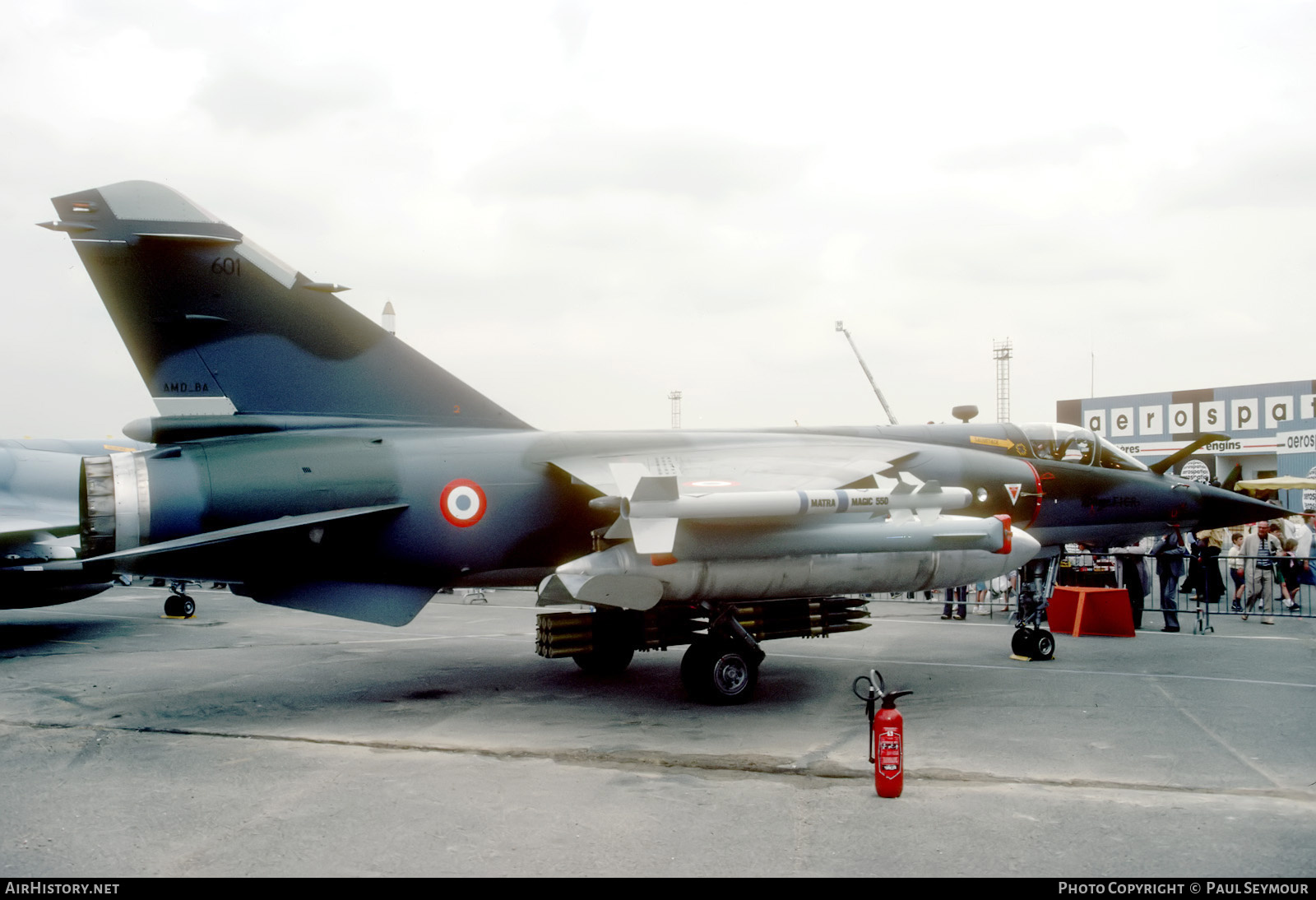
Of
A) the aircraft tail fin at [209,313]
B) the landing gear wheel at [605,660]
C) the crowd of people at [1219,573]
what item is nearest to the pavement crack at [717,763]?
the aircraft tail fin at [209,313]

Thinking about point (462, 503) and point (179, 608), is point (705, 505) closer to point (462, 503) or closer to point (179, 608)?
point (462, 503)

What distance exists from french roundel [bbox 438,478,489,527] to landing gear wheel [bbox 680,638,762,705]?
2.43 meters

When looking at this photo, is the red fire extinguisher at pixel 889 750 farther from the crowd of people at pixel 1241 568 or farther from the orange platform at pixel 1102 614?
the crowd of people at pixel 1241 568

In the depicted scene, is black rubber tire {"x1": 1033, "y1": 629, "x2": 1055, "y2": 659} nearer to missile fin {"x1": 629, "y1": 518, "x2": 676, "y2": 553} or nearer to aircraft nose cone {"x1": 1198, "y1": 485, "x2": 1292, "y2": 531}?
aircraft nose cone {"x1": 1198, "y1": 485, "x2": 1292, "y2": 531}

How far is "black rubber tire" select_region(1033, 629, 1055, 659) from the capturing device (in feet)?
36.3

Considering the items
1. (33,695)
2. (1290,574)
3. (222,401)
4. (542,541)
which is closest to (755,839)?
(542,541)

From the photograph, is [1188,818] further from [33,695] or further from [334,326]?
[33,695]

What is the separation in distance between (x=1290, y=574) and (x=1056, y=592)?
519 cm

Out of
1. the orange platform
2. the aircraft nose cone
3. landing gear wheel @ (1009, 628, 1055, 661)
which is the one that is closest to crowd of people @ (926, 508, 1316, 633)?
the orange platform

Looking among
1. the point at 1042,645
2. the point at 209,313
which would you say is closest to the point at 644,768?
the point at 209,313

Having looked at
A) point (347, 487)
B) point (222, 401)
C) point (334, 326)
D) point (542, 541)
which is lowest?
point (542, 541)

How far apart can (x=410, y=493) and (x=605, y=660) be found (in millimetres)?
3129

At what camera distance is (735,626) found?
8930 millimetres

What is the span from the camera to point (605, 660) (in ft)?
34.6
